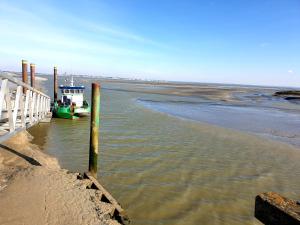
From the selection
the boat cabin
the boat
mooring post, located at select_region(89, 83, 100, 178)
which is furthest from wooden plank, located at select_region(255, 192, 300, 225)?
the boat cabin

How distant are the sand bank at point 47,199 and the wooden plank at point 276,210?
12.7ft

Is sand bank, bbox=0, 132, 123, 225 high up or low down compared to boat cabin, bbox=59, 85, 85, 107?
down

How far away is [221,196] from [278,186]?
6.95 feet

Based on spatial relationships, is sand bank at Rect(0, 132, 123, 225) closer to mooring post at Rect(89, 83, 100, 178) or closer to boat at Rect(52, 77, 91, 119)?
mooring post at Rect(89, 83, 100, 178)

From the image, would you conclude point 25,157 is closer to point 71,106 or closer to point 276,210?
point 276,210

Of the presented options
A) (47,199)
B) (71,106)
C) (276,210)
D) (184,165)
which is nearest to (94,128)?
(47,199)

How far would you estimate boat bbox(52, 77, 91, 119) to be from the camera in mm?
19916

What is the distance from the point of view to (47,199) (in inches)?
227

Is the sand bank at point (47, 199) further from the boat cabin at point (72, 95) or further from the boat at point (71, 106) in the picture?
the boat cabin at point (72, 95)

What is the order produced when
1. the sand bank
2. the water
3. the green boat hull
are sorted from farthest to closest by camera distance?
the green boat hull
the water
the sand bank

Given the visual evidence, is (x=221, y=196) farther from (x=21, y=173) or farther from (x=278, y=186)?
(x=21, y=173)

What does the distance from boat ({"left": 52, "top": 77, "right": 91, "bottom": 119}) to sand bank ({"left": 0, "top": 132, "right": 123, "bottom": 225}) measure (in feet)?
40.7

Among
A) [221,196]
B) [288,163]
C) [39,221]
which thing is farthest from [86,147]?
[288,163]

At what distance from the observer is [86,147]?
12023mm
